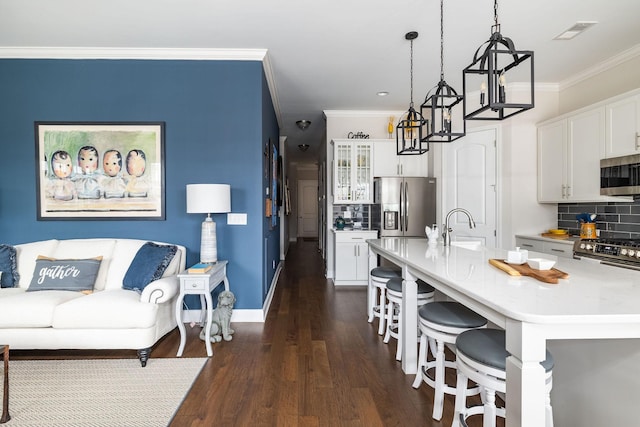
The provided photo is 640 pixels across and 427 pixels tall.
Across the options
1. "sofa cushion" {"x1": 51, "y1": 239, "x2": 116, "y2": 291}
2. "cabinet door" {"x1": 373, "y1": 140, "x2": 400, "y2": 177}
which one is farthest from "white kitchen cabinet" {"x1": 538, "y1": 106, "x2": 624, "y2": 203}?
"sofa cushion" {"x1": 51, "y1": 239, "x2": 116, "y2": 291}


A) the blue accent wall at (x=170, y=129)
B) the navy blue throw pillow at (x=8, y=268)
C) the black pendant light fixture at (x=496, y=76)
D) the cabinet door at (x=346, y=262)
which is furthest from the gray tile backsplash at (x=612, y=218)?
the navy blue throw pillow at (x=8, y=268)

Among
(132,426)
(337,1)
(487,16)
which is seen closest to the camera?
(132,426)

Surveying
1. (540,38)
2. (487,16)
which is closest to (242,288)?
Answer: (487,16)

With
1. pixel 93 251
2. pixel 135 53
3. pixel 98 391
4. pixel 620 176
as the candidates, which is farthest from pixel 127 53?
pixel 620 176

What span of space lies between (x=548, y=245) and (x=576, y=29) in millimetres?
2182

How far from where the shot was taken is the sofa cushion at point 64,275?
9.50ft

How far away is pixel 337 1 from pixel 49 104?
3.09m

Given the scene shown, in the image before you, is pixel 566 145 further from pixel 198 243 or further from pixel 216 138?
pixel 198 243

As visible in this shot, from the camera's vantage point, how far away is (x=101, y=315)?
2.57 meters

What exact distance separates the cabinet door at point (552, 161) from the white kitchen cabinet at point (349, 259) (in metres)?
2.32

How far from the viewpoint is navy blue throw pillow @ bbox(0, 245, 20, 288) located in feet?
9.85

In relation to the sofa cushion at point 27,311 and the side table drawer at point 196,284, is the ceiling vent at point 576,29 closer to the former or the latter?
the side table drawer at point 196,284

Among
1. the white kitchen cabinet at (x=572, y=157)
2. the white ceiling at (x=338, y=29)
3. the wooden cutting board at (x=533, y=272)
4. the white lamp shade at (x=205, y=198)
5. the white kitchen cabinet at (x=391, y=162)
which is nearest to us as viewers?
the wooden cutting board at (x=533, y=272)

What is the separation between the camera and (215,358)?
2730 millimetres
